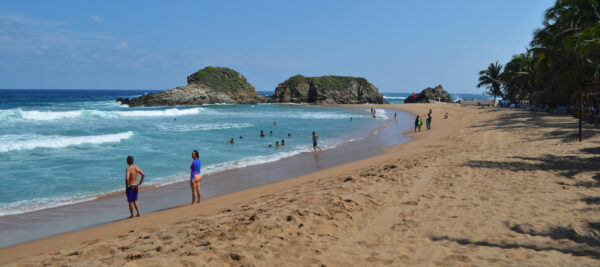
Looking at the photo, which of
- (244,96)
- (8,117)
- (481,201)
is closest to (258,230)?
(481,201)

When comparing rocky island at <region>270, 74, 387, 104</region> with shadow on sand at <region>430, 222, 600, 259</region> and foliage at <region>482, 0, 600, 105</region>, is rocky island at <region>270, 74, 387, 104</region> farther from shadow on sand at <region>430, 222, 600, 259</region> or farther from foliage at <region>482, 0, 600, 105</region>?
shadow on sand at <region>430, 222, 600, 259</region>

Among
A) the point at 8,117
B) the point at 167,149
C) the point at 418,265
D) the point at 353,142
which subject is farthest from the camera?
the point at 8,117

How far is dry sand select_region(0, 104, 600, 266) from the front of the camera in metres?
5.04

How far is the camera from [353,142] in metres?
23.3

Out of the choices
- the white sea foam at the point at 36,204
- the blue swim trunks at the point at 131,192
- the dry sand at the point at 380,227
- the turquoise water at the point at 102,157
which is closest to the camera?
the dry sand at the point at 380,227

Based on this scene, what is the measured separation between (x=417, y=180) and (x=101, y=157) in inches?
563

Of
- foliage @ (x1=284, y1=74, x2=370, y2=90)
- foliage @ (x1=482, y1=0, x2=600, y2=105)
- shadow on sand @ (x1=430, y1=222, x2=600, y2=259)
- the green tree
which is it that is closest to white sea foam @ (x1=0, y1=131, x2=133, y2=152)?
shadow on sand @ (x1=430, y1=222, x2=600, y2=259)

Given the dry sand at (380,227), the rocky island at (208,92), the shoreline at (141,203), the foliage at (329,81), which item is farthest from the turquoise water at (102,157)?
the foliage at (329,81)

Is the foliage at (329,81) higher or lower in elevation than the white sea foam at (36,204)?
higher

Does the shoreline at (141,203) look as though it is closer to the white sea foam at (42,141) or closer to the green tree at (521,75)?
the white sea foam at (42,141)

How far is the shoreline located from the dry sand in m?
0.76

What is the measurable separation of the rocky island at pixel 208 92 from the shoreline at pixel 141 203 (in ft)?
193

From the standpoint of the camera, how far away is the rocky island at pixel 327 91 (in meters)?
84.7

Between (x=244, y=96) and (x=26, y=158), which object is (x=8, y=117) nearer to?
(x=26, y=158)
